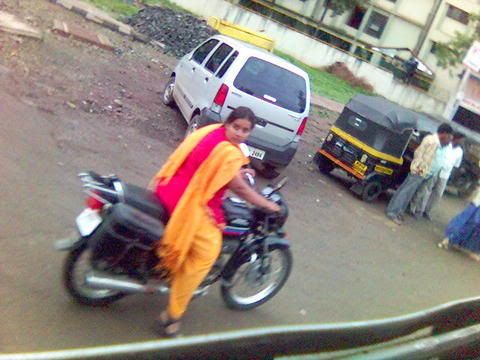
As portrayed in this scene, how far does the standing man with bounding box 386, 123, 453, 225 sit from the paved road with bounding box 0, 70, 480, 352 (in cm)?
31

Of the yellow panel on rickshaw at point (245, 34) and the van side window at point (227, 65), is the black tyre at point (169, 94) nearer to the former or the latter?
the van side window at point (227, 65)

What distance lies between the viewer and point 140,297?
5.33 metres

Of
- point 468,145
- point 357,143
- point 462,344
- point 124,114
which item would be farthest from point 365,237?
point 468,145

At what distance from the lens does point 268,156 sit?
9.93 meters

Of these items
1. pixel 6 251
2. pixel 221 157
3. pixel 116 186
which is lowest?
pixel 6 251

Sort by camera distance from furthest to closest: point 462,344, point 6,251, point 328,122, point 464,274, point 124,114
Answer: point 328,122, point 124,114, point 464,274, point 6,251, point 462,344

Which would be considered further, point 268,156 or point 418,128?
point 418,128

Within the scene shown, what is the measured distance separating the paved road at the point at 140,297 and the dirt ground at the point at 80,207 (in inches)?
0.6

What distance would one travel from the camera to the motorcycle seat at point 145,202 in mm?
4620

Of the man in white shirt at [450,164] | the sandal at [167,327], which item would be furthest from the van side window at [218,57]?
the sandal at [167,327]

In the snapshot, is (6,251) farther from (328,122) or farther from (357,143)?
(328,122)

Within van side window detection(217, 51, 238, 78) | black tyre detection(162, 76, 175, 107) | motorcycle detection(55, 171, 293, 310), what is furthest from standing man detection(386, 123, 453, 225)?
motorcycle detection(55, 171, 293, 310)

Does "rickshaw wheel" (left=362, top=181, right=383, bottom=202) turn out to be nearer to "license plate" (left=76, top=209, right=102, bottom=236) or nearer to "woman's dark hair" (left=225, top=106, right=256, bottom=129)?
"woman's dark hair" (left=225, top=106, right=256, bottom=129)

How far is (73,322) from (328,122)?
15401 millimetres
